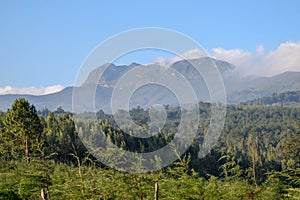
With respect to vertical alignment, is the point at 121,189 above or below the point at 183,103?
below

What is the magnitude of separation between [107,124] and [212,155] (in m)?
16.3

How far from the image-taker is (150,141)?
133ft

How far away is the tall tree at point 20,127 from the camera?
2500 centimetres

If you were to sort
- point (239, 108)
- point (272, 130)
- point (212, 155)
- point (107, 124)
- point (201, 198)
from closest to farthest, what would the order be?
1. point (201, 198)
2. point (107, 124)
3. point (212, 155)
4. point (272, 130)
5. point (239, 108)

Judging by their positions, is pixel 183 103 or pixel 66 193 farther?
pixel 183 103

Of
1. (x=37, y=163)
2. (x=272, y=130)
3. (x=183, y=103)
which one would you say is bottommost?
(x=272, y=130)

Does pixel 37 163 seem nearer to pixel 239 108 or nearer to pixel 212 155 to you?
pixel 212 155

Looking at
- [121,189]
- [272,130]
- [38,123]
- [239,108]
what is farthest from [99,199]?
[239,108]

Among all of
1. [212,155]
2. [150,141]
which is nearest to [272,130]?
[212,155]

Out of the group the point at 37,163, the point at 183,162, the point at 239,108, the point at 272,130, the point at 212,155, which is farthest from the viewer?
the point at 239,108

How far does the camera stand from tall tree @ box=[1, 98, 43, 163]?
25.0 metres

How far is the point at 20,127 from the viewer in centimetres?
2528

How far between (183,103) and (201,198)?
9.32 meters

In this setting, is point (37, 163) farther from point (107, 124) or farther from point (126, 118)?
point (107, 124)
